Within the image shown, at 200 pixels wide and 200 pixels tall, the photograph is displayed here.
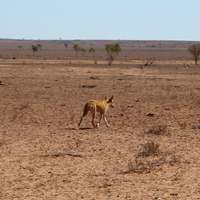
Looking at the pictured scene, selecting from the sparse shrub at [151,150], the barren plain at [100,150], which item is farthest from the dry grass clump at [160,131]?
the sparse shrub at [151,150]

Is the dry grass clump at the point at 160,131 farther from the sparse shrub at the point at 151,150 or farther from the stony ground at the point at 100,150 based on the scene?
the sparse shrub at the point at 151,150

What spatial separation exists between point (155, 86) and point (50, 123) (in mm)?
12134

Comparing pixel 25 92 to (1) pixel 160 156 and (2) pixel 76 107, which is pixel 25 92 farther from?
(1) pixel 160 156

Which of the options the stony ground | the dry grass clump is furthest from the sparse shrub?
the dry grass clump

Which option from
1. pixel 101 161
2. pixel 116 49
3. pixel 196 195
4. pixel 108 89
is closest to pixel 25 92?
pixel 108 89

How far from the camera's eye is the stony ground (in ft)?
21.0

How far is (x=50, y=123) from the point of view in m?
12.5

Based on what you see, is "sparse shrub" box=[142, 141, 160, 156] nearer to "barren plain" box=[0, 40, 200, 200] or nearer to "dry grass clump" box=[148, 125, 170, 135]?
"barren plain" box=[0, 40, 200, 200]

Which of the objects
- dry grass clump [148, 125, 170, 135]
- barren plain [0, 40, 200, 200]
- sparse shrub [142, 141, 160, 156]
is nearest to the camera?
barren plain [0, 40, 200, 200]

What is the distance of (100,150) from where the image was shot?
8.96 m

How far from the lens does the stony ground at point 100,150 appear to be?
21.0 feet

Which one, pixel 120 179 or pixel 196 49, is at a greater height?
pixel 196 49

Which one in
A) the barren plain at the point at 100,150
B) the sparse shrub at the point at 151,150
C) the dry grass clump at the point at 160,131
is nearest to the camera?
the barren plain at the point at 100,150

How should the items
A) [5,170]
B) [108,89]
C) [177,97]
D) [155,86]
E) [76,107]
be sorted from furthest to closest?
[155,86] → [108,89] → [177,97] → [76,107] → [5,170]
